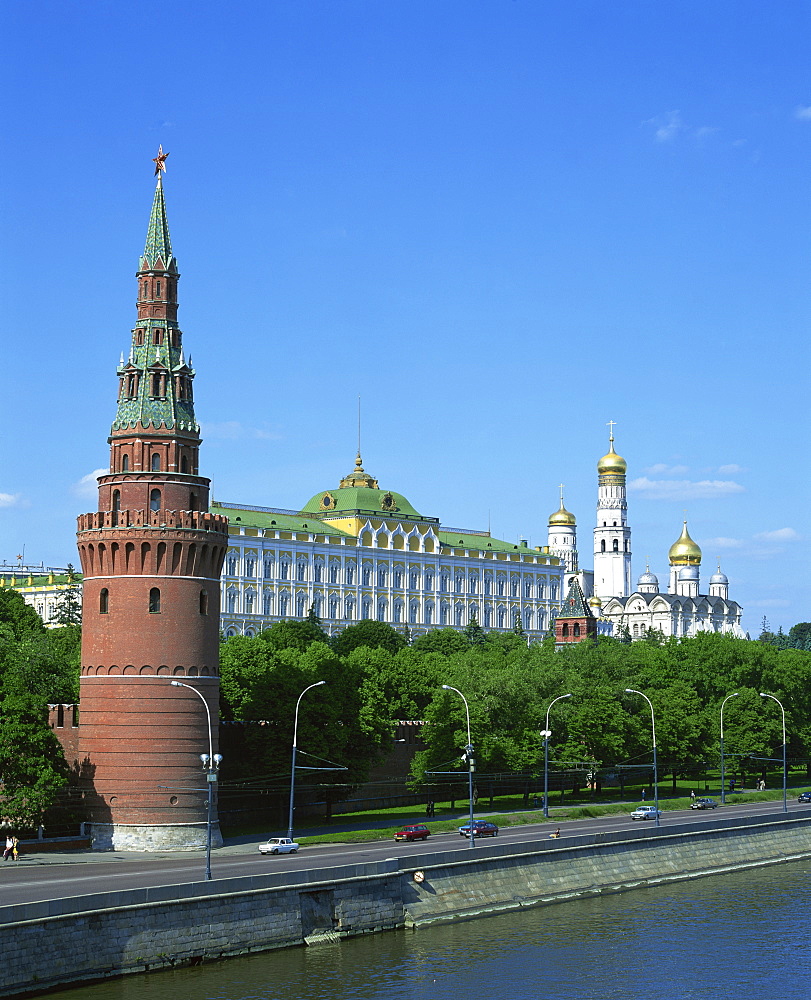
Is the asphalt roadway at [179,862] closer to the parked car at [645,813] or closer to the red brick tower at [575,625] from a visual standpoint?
the parked car at [645,813]

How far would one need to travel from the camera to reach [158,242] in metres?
81.9

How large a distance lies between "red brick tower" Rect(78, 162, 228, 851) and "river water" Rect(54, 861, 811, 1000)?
1870cm

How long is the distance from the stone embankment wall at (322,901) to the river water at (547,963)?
714 millimetres

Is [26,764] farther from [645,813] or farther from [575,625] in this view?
[575,625]

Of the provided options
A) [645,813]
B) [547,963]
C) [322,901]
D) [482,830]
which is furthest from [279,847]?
[645,813]

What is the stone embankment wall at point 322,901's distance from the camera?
4975cm

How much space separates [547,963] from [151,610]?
29.6m

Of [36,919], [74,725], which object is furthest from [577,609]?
[36,919]

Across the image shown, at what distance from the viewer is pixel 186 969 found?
176 ft

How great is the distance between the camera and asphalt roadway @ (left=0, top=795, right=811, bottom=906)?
59438mm

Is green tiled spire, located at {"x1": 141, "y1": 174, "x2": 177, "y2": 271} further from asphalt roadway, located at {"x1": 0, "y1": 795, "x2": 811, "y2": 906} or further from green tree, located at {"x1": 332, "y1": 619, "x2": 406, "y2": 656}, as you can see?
green tree, located at {"x1": 332, "y1": 619, "x2": 406, "y2": 656}

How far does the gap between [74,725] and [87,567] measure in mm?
8408

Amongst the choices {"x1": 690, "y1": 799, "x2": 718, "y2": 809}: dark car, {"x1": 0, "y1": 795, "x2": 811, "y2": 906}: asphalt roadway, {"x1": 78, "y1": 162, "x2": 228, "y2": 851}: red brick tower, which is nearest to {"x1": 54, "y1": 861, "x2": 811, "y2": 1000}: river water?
{"x1": 0, "y1": 795, "x2": 811, "y2": 906}: asphalt roadway

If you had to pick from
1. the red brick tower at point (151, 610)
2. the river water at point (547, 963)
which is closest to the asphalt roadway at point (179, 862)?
the red brick tower at point (151, 610)
